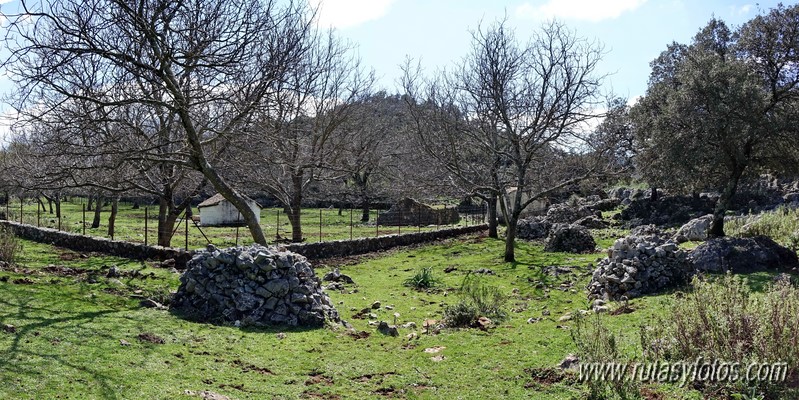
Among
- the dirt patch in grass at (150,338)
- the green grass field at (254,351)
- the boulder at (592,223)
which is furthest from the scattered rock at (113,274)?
the boulder at (592,223)

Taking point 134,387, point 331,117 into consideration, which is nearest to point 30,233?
point 331,117

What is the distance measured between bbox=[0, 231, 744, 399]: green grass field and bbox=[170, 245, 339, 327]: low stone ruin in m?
0.57

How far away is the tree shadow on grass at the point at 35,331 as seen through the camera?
6316 millimetres

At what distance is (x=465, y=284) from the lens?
15094mm

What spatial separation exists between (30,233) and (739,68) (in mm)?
26673

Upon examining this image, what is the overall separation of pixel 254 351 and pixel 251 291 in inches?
84.7

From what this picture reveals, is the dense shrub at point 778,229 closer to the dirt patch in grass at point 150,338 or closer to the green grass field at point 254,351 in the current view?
the green grass field at point 254,351

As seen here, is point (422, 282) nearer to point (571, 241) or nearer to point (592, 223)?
point (571, 241)

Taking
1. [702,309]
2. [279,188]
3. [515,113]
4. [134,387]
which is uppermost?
[515,113]

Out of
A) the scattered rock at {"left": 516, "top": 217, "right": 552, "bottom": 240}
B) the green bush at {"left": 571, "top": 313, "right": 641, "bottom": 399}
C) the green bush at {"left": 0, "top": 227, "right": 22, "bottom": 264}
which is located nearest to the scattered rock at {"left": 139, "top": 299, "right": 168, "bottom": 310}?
the green bush at {"left": 0, "top": 227, "right": 22, "bottom": 264}

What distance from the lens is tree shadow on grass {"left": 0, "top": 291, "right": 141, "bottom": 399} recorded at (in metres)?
6.32

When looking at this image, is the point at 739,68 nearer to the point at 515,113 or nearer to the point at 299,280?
the point at 515,113

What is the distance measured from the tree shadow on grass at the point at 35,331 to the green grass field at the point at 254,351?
0.02 m

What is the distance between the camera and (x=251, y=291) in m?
10.5
